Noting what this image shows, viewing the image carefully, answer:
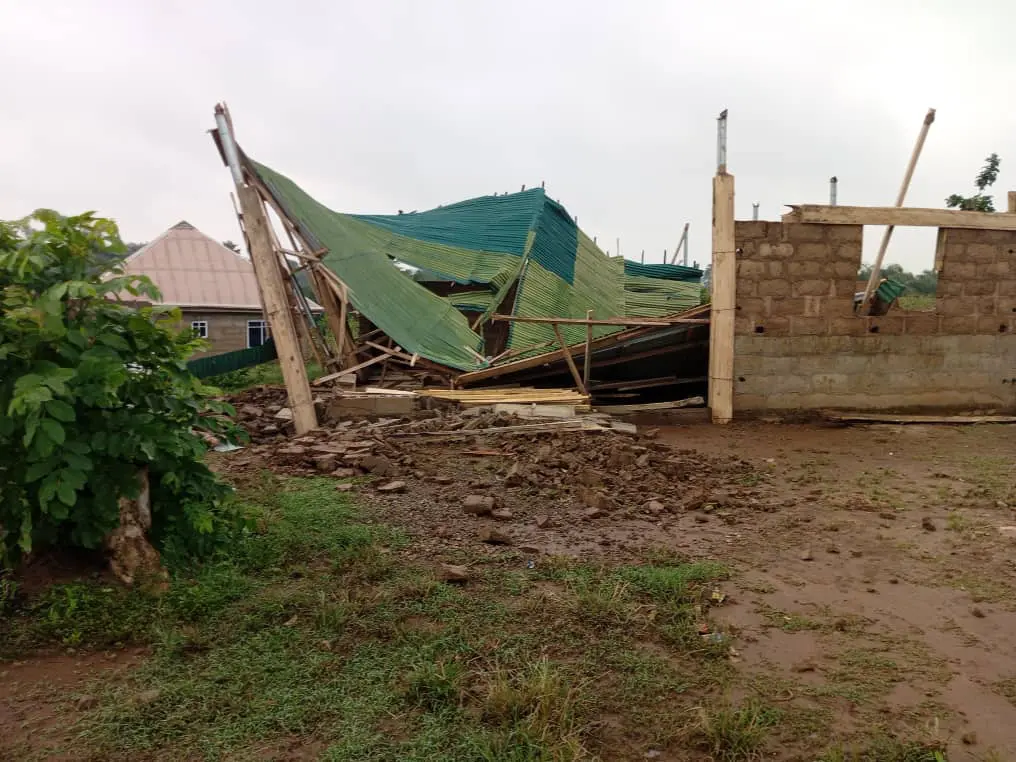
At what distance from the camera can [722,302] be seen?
9445 mm

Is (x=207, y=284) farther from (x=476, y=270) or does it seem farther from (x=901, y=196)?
(x=901, y=196)

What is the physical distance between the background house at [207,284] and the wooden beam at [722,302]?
56.0ft

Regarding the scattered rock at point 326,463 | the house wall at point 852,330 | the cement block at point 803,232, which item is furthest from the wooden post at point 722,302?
the scattered rock at point 326,463

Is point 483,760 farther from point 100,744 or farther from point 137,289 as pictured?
point 137,289

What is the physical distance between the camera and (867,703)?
2.90 meters

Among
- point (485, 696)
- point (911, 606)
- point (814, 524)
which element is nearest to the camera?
point (485, 696)

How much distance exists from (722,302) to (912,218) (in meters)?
2.70

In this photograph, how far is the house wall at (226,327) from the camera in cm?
2352

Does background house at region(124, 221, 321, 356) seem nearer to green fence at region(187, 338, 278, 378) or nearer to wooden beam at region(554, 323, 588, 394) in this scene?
green fence at region(187, 338, 278, 378)

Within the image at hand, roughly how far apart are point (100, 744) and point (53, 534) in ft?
4.46

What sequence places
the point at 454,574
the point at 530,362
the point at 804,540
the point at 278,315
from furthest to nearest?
the point at 530,362, the point at 278,315, the point at 804,540, the point at 454,574

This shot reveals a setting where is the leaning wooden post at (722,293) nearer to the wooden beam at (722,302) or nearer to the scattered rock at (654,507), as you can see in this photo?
the wooden beam at (722,302)

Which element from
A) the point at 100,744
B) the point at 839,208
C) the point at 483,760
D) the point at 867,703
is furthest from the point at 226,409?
the point at 839,208

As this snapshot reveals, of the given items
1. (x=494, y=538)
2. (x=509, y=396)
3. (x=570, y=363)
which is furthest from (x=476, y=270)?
(x=494, y=538)
